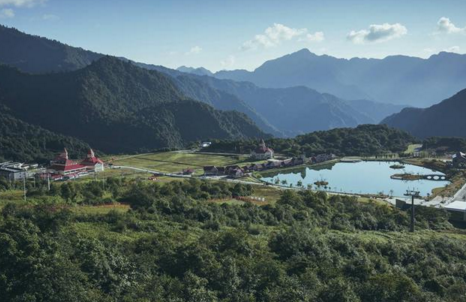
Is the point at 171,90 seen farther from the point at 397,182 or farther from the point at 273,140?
the point at 397,182

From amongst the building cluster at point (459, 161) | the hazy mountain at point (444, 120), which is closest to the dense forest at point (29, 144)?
the building cluster at point (459, 161)

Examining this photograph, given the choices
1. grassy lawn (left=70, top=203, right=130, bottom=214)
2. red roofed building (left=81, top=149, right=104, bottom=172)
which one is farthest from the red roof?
grassy lawn (left=70, top=203, right=130, bottom=214)

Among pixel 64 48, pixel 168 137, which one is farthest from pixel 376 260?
pixel 64 48

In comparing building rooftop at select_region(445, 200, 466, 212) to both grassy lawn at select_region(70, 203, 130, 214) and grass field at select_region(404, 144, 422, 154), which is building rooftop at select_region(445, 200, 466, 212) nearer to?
grassy lawn at select_region(70, 203, 130, 214)

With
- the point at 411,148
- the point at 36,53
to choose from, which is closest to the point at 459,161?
the point at 411,148

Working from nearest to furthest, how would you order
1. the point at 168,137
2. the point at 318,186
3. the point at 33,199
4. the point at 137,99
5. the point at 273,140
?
the point at 33,199 < the point at 318,186 < the point at 273,140 < the point at 168,137 < the point at 137,99

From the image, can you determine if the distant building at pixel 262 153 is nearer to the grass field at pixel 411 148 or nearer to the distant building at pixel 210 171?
the distant building at pixel 210 171
